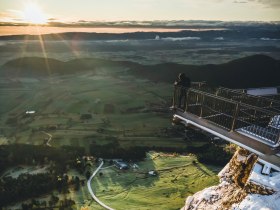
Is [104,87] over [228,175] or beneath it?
beneath

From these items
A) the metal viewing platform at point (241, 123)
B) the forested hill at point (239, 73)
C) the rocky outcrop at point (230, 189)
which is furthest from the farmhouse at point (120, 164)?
the forested hill at point (239, 73)

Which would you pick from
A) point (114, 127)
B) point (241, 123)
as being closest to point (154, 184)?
point (241, 123)

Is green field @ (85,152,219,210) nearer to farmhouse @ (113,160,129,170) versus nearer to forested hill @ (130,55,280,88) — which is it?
farmhouse @ (113,160,129,170)

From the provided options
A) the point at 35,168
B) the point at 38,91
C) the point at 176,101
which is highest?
the point at 176,101

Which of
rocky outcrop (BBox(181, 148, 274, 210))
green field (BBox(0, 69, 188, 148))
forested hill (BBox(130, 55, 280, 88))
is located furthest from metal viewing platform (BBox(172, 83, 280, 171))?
forested hill (BBox(130, 55, 280, 88))

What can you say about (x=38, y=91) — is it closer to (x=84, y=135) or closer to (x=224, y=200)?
(x=84, y=135)

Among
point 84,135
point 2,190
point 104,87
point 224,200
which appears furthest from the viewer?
point 104,87

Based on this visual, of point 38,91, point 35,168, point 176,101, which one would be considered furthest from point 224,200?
point 38,91
